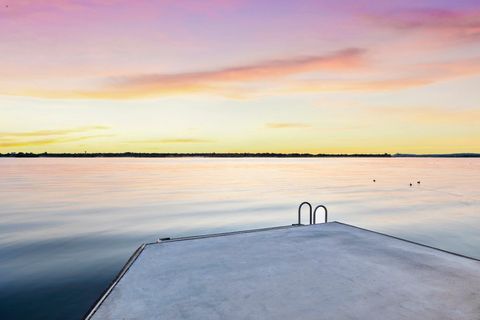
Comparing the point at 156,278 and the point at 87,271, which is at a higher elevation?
the point at 156,278

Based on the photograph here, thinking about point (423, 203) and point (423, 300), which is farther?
point (423, 203)

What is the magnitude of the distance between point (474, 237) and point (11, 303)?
63.3 feet

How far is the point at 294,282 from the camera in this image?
16.4 feet

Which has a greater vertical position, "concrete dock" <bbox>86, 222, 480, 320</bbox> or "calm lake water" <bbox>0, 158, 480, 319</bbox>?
"concrete dock" <bbox>86, 222, 480, 320</bbox>

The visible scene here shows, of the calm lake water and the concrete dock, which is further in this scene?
the calm lake water

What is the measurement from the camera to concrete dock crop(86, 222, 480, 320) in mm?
4059

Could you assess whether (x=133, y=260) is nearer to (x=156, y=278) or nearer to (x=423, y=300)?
(x=156, y=278)

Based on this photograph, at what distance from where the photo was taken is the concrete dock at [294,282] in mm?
4059

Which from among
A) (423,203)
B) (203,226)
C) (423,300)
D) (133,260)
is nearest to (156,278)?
(133,260)

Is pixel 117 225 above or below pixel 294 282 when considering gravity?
below

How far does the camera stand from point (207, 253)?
6699mm

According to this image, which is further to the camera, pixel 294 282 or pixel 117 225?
pixel 117 225

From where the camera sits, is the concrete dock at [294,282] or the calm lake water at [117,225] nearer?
the concrete dock at [294,282]

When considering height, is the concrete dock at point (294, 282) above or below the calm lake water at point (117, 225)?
above
